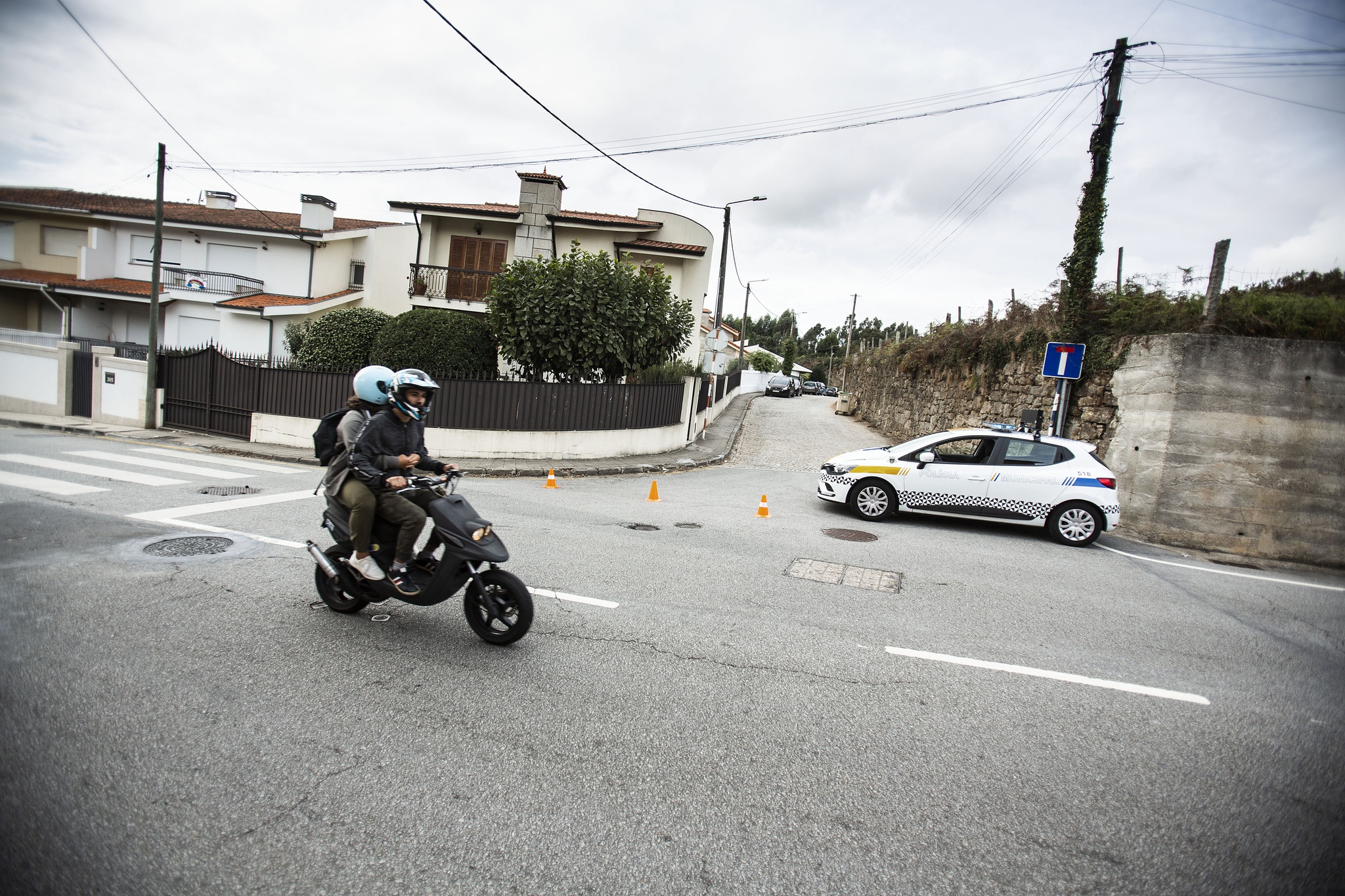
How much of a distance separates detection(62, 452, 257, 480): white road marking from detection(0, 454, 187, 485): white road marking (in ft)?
1.93

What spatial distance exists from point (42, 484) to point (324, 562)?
6721 mm

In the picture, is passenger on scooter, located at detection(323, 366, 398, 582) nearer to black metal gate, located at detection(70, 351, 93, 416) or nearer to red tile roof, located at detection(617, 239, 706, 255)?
black metal gate, located at detection(70, 351, 93, 416)

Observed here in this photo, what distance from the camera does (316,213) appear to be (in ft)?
94.8

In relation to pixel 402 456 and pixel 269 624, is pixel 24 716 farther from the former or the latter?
pixel 402 456

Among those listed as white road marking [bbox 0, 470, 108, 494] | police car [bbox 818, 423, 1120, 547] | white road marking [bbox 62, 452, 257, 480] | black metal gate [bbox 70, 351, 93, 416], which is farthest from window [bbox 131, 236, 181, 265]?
police car [bbox 818, 423, 1120, 547]

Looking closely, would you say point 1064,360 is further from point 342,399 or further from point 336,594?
point 342,399

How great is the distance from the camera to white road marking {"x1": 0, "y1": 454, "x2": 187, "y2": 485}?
9508 mm

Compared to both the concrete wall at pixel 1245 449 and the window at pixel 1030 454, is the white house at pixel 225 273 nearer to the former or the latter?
the window at pixel 1030 454

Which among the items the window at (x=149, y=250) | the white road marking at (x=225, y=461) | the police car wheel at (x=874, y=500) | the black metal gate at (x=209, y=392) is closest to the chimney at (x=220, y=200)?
the window at (x=149, y=250)

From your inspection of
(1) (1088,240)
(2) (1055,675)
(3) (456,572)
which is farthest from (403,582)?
(1) (1088,240)

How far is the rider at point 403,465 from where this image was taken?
177 inches

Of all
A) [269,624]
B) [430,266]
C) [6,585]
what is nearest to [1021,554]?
[269,624]

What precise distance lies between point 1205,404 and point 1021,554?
4.74m

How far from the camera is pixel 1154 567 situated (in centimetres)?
843
